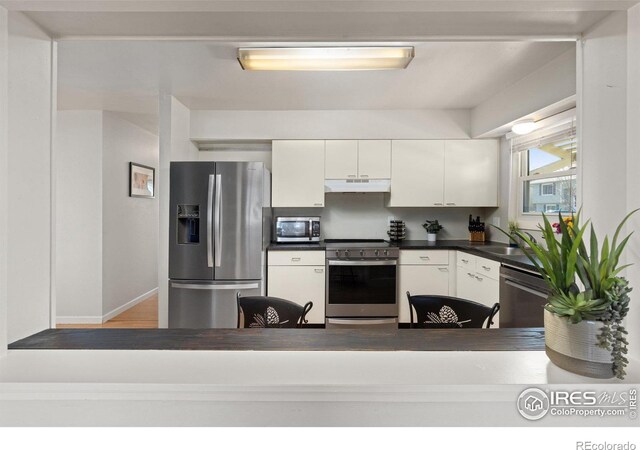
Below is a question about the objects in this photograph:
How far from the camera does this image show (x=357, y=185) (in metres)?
3.70

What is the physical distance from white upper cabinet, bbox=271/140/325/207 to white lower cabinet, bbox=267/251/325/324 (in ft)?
2.14

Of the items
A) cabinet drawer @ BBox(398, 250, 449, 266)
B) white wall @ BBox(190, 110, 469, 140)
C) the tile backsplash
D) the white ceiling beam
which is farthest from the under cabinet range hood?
the white ceiling beam

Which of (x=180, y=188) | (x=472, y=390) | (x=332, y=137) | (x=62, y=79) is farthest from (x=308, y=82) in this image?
(x=472, y=390)

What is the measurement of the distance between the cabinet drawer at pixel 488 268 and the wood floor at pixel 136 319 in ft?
10.7

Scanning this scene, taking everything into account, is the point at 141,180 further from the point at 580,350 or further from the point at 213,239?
the point at 580,350

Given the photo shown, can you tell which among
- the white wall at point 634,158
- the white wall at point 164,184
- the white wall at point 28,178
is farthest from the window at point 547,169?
the white wall at point 164,184

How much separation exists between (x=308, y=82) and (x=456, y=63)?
3.94ft

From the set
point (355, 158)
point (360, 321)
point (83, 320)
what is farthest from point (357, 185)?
point (83, 320)

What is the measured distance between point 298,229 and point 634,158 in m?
3.11

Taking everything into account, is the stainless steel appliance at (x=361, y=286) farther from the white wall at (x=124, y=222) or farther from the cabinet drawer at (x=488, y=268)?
the white wall at (x=124, y=222)

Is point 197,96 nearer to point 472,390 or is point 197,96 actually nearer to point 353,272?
point 353,272

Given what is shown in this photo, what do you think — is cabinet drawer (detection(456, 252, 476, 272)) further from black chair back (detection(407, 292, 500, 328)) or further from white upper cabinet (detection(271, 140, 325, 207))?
black chair back (detection(407, 292, 500, 328))

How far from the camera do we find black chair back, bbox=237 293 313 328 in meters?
1.53

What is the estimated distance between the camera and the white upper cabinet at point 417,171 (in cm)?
369
